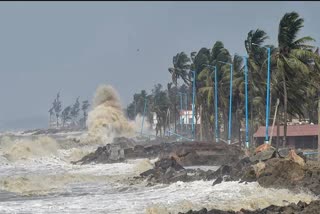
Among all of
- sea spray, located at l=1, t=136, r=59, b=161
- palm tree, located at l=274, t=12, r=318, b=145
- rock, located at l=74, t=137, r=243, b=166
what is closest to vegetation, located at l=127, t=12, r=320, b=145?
palm tree, located at l=274, t=12, r=318, b=145

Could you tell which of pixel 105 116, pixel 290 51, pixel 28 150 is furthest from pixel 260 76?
pixel 105 116

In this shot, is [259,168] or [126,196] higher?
[259,168]

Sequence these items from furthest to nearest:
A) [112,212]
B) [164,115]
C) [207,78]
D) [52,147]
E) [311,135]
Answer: [164,115] < [52,147] < [207,78] < [311,135] < [112,212]

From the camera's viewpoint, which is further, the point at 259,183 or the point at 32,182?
the point at 32,182

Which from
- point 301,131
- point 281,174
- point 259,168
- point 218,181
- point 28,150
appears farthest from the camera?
point 28,150

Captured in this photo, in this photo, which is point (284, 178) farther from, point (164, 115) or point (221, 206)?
point (164, 115)

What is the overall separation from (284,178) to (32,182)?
50.3ft

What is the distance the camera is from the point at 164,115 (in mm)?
111125

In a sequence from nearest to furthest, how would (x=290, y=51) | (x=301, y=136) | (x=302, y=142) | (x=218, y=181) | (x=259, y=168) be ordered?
(x=259, y=168), (x=218, y=181), (x=290, y=51), (x=301, y=136), (x=302, y=142)

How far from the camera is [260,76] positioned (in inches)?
2005

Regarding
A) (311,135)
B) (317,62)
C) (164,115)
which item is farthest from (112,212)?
(164,115)

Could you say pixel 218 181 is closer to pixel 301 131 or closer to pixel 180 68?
pixel 301 131

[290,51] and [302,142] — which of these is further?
[302,142]

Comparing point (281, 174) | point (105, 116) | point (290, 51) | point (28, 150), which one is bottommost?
point (28, 150)
